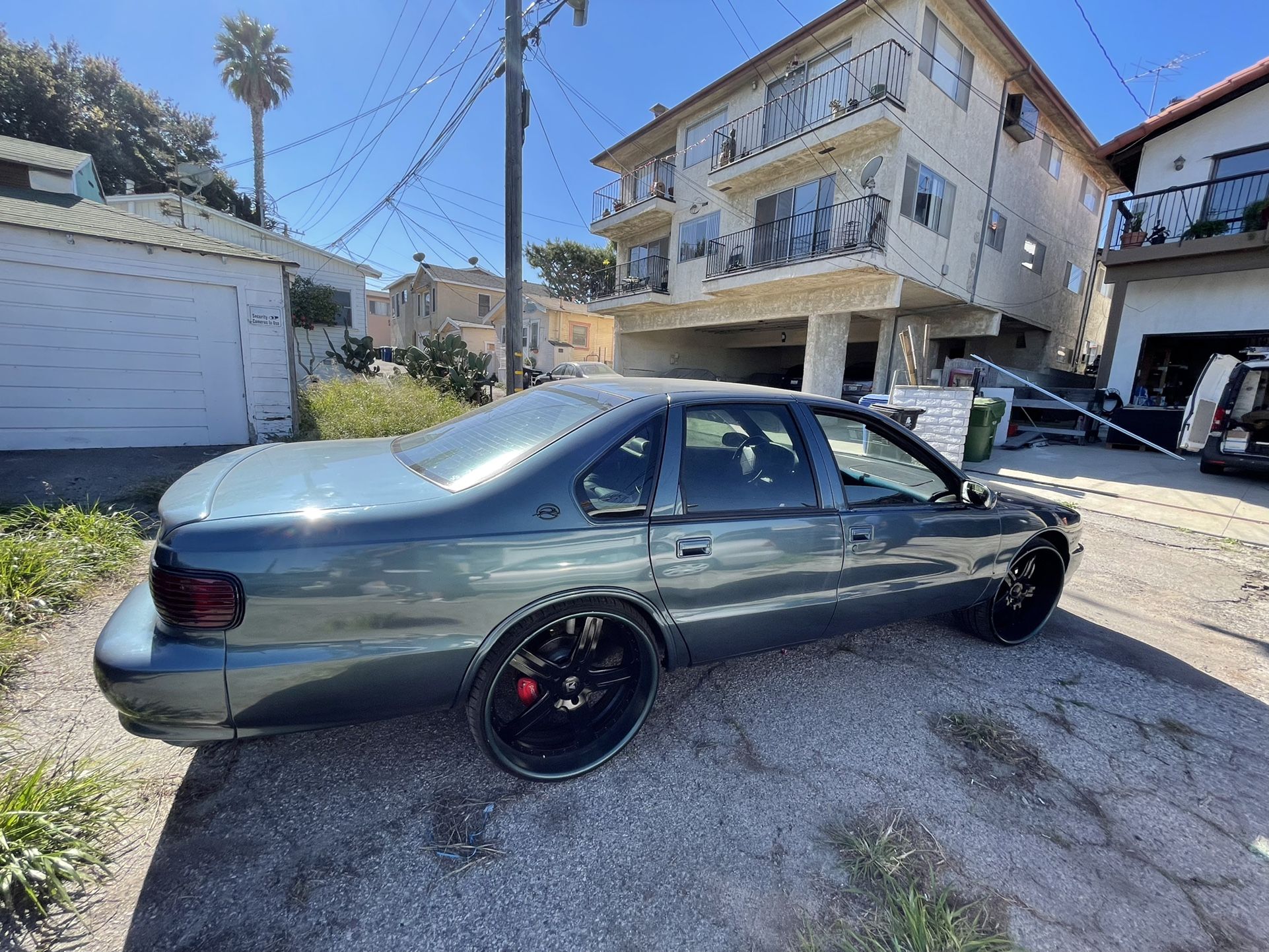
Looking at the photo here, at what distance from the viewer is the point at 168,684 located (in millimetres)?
1517

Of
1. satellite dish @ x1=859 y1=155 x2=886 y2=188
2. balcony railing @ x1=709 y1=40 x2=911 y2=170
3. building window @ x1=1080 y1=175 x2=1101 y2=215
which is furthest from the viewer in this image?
building window @ x1=1080 y1=175 x2=1101 y2=215

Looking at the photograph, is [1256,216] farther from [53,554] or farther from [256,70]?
[256,70]

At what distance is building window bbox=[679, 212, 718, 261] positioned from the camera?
16891 millimetres

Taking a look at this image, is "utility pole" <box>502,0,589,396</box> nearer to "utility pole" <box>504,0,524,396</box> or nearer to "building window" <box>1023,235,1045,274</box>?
"utility pole" <box>504,0,524,396</box>

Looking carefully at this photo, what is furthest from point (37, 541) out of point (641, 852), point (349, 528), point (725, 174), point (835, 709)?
point (725, 174)

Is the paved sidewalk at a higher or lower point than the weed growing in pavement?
higher

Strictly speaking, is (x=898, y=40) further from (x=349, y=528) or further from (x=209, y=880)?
(x=209, y=880)

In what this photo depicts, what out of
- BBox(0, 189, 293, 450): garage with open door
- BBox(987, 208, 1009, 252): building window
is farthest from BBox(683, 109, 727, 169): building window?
BBox(0, 189, 293, 450): garage with open door

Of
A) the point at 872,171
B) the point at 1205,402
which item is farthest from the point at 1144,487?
the point at 872,171

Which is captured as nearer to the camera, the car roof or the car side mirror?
the car roof

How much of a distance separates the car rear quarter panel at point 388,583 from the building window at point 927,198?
1354cm

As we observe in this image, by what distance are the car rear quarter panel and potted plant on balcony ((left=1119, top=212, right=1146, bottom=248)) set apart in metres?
15.8

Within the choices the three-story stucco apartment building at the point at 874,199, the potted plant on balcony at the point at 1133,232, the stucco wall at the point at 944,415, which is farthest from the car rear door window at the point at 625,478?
the potted plant on balcony at the point at 1133,232

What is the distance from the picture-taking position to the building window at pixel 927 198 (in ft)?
40.4
